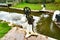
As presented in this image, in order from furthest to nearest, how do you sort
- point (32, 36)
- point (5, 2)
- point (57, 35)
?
point (5, 2) → point (57, 35) → point (32, 36)

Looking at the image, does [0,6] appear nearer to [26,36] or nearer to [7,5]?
[7,5]

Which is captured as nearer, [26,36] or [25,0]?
[26,36]

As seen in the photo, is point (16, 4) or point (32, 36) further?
point (16, 4)

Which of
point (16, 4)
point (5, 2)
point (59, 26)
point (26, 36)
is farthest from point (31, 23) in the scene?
point (5, 2)

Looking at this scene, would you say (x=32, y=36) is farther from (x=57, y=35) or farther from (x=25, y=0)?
(x=25, y=0)

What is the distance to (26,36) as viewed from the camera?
5.93m

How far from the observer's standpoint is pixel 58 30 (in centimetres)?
805

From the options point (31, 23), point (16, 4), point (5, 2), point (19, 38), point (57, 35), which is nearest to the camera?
point (19, 38)

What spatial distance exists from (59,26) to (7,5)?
8616mm

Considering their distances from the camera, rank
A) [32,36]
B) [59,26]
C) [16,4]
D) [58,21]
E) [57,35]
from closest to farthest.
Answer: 1. [32,36]
2. [57,35]
3. [59,26]
4. [58,21]
5. [16,4]

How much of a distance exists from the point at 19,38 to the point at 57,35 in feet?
7.27

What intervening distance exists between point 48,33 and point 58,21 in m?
1.64

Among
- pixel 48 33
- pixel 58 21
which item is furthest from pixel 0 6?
pixel 48 33

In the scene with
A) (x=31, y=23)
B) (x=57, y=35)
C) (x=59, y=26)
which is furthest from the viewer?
(x=59, y=26)
